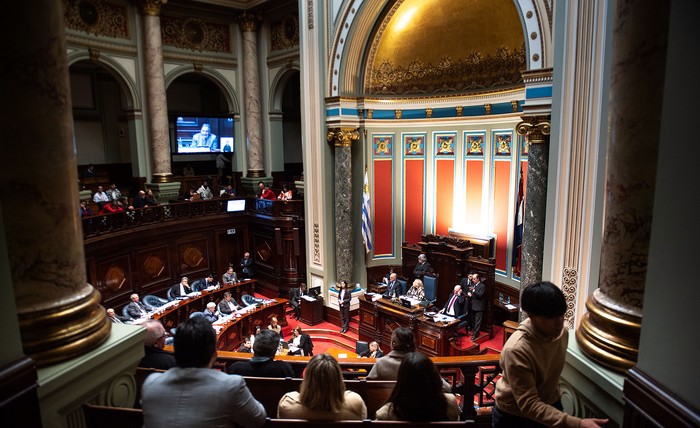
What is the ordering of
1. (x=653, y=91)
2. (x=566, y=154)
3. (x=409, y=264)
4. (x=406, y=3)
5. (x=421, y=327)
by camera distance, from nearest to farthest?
(x=653, y=91) < (x=566, y=154) < (x=421, y=327) < (x=406, y=3) < (x=409, y=264)

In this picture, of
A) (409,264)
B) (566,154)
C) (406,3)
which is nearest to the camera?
(566,154)

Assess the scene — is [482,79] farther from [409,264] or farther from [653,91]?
[653,91]

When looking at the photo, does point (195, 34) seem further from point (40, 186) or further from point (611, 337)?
point (611, 337)

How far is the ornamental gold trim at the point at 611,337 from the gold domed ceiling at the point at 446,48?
8111 millimetres

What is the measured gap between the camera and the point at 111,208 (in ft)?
33.4

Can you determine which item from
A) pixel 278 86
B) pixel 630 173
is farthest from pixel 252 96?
pixel 630 173

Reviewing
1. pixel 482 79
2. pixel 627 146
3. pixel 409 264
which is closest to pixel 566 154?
pixel 627 146

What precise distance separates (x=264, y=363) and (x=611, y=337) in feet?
7.43

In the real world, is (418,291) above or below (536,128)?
below

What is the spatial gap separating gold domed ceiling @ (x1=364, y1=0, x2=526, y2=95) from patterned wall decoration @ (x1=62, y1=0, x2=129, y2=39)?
21.5 feet

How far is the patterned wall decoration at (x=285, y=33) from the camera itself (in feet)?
42.6

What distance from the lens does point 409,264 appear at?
11.0 meters

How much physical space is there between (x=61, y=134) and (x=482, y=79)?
9462 mm

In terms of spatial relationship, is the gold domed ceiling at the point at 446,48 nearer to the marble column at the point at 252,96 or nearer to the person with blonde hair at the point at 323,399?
the marble column at the point at 252,96
